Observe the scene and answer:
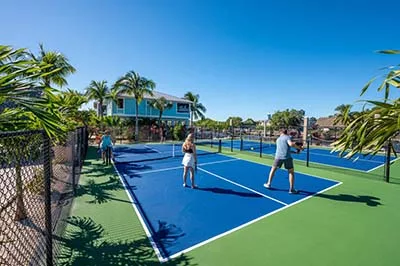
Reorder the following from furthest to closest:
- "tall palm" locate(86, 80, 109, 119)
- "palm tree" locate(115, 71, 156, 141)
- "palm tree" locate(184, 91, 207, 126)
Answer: "palm tree" locate(184, 91, 207, 126) → "tall palm" locate(86, 80, 109, 119) → "palm tree" locate(115, 71, 156, 141)

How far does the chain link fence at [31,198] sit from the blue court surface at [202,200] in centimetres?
165

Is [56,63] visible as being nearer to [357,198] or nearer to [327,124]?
[357,198]

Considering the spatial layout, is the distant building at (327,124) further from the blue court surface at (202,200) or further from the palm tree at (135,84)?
the palm tree at (135,84)

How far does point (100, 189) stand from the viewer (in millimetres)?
7355

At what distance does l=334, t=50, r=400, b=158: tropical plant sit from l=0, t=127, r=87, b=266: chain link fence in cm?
285

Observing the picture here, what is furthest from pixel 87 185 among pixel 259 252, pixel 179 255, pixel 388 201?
pixel 388 201

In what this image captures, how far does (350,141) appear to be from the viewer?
7.04 feet

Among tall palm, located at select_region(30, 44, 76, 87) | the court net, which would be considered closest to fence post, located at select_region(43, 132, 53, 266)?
tall palm, located at select_region(30, 44, 76, 87)

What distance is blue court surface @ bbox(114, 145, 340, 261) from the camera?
4.50m

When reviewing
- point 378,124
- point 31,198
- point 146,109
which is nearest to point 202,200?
point 31,198

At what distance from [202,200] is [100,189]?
3.29m

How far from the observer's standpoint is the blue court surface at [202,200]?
14.8 feet

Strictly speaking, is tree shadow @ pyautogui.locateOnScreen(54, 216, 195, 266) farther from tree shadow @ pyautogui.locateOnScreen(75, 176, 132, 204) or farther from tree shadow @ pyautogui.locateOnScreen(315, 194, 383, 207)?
tree shadow @ pyautogui.locateOnScreen(315, 194, 383, 207)

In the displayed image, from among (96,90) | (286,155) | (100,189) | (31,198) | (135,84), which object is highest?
(135,84)
